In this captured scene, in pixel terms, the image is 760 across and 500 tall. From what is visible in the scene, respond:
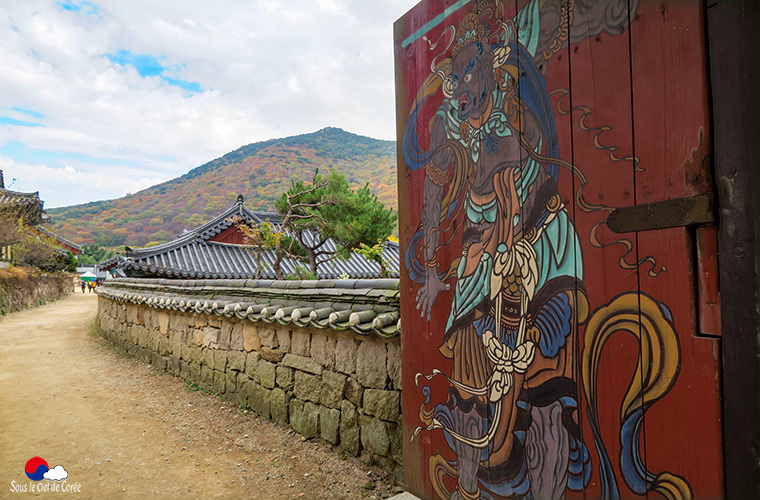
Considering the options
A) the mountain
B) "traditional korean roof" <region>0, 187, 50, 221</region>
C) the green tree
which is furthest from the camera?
the mountain

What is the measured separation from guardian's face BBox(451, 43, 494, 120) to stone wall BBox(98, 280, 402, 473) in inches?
75.4

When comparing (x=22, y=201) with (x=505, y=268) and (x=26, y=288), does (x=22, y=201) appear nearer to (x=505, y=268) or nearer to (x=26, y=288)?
(x=26, y=288)

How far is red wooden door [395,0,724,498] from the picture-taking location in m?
1.37

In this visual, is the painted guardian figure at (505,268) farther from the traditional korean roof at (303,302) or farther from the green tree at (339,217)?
the green tree at (339,217)

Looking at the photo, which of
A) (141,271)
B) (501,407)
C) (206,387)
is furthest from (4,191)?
(501,407)

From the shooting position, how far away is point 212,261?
1391cm

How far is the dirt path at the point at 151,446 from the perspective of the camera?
11.5 feet

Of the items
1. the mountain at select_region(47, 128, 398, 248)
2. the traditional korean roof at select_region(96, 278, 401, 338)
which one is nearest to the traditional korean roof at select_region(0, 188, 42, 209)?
the traditional korean roof at select_region(96, 278, 401, 338)

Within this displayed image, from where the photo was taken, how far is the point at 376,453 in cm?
351

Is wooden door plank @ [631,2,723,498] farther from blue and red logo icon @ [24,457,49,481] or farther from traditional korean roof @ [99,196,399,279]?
traditional korean roof @ [99,196,399,279]

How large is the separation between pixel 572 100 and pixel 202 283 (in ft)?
23.0

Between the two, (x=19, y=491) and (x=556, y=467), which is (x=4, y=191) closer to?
(x=19, y=491)

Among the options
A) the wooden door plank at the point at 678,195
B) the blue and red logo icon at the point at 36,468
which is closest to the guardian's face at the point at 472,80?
the wooden door plank at the point at 678,195

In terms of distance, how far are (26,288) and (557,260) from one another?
23173mm
